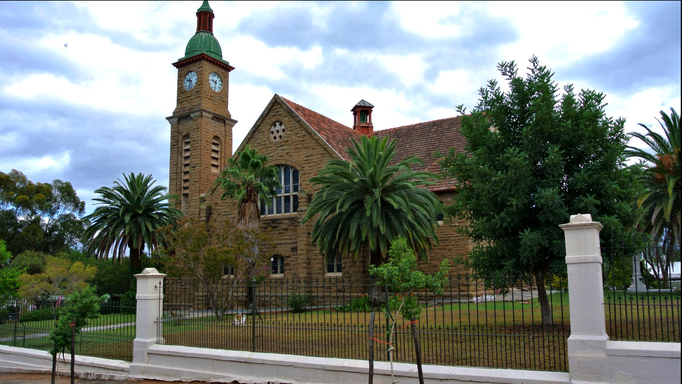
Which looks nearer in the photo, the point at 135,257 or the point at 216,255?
the point at 216,255

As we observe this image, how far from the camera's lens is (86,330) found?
1585 centimetres

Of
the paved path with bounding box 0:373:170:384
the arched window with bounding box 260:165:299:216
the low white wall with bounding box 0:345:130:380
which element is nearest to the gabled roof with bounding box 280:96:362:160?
the arched window with bounding box 260:165:299:216

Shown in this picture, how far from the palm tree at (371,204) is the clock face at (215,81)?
17.1 metres

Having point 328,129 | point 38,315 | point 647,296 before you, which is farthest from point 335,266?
point 647,296

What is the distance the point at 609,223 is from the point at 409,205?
10042 mm

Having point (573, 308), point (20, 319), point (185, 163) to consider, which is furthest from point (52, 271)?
point (573, 308)

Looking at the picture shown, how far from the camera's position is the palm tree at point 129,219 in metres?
31.8

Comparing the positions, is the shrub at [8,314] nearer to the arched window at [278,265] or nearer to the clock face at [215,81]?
the arched window at [278,265]

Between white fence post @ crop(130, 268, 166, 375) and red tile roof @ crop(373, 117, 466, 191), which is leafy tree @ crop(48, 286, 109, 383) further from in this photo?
red tile roof @ crop(373, 117, 466, 191)

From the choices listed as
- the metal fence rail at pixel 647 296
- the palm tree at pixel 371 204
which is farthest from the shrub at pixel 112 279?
the metal fence rail at pixel 647 296

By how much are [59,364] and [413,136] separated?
21.4 meters

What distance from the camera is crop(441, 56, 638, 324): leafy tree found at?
38.8 ft

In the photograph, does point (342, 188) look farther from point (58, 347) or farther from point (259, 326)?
point (58, 347)

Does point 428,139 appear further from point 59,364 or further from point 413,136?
point 59,364
